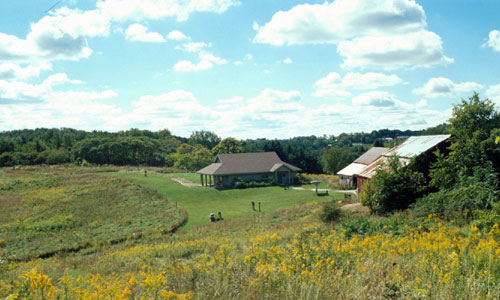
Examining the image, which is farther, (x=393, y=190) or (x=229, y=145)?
(x=229, y=145)

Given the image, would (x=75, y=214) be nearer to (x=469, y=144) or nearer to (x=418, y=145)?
(x=418, y=145)

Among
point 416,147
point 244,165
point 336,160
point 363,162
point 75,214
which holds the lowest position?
point 75,214

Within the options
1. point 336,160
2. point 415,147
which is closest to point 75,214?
point 415,147

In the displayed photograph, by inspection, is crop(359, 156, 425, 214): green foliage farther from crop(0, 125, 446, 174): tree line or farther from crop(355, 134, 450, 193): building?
crop(0, 125, 446, 174): tree line

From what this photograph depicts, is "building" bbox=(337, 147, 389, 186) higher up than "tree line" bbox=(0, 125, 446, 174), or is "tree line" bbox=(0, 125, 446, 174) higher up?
"tree line" bbox=(0, 125, 446, 174)

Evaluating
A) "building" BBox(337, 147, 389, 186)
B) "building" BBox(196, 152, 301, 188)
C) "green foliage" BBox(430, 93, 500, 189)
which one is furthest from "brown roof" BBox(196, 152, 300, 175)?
"green foliage" BBox(430, 93, 500, 189)

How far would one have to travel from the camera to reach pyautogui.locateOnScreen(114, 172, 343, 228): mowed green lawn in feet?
112

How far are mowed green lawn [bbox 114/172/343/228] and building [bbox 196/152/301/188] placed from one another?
3.57 meters

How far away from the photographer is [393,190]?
72.1 feet

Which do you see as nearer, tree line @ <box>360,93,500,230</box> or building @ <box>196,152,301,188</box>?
tree line @ <box>360,93,500,230</box>

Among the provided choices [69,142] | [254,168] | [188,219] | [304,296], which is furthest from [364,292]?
[69,142]

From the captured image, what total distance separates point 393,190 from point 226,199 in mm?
24832

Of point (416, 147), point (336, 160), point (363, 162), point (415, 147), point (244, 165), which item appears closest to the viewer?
point (416, 147)

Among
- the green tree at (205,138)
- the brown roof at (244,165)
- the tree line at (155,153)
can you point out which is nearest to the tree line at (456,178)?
the brown roof at (244,165)
